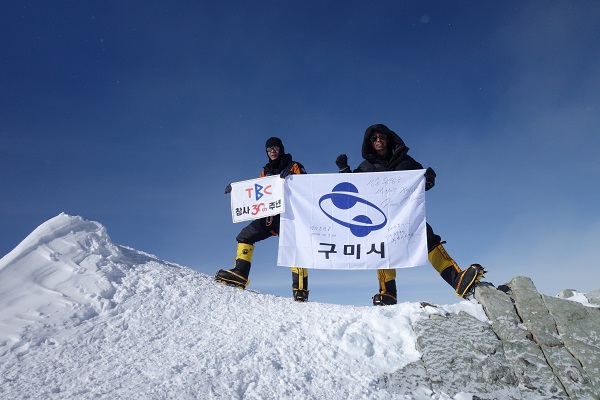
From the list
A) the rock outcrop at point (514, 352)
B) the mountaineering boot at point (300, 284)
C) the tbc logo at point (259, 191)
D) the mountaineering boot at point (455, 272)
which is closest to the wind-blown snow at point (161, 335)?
the rock outcrop at point (514, 352)

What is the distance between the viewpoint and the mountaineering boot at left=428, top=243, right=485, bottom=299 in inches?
218

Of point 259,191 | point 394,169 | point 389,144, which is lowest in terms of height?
point 259,191

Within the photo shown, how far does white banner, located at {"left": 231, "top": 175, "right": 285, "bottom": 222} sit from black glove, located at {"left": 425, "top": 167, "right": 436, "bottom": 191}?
2343 mm

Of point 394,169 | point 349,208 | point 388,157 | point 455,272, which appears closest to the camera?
point 455,272

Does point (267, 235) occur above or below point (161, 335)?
above

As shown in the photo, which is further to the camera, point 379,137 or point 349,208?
point 379,137

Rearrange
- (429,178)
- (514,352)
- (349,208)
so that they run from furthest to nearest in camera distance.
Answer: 1. (349,208)
2. (429,178)
3. (514,352)

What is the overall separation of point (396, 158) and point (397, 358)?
3.44 meters

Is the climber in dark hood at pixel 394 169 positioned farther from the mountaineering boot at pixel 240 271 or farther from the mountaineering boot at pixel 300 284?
the mountaineering boot at pixel 240 271

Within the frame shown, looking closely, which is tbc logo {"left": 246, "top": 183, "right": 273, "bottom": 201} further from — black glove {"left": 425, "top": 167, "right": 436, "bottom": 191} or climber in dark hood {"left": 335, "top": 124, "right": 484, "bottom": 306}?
black glove {"left": 425, "top": 167, "right": 436, "bottom": 191}

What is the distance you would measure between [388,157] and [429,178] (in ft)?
2.64

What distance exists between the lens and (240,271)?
643cm

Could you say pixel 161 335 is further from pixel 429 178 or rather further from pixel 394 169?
pixel 429 178

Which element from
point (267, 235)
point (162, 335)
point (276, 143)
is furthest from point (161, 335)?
point (276, 143)
